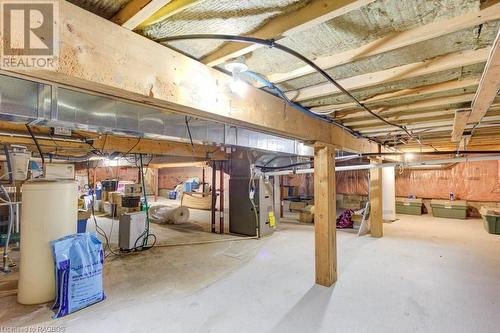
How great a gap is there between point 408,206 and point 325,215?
6.15 metres

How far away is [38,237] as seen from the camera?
8.05ft

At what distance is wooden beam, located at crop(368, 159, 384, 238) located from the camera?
15.8 ft

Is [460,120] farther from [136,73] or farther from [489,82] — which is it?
[136,73]

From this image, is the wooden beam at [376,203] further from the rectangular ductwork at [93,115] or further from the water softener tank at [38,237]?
the water softener tank at [38,237]

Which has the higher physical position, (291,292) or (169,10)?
(169,10)

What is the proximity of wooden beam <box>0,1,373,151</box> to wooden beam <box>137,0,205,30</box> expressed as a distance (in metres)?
0.09

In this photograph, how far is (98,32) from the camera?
949 mm

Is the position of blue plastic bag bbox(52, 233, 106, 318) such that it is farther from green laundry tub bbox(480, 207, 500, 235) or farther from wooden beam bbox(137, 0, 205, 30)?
green laundry tub bbox(480, 207, 500, 235)

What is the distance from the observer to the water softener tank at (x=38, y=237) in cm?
243

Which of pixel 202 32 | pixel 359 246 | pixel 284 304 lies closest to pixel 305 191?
pixel 359 246

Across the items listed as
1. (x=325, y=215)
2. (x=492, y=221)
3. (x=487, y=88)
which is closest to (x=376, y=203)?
(x=492, y=221)

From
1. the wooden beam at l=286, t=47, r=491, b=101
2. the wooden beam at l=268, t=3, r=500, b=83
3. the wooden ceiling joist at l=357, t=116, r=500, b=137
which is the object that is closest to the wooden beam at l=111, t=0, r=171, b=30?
the wooden beam at l=268, t=3, r=500, b=83

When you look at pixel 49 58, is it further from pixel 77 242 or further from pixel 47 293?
pixel 47 293

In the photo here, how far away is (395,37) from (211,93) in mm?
946
